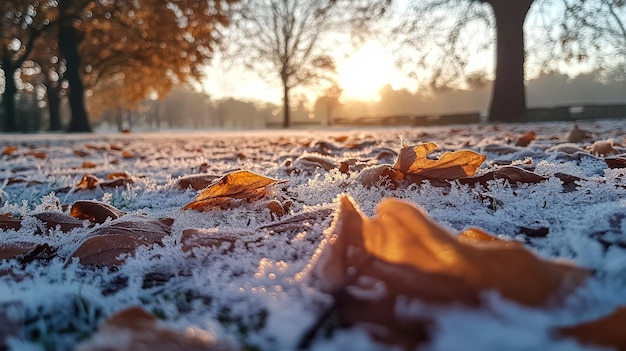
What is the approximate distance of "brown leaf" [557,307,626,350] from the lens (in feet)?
1.27

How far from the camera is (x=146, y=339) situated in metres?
0.39

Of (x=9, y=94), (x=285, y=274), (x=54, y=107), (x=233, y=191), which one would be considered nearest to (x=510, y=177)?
(x=233, y=191)

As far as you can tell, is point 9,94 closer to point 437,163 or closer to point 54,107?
point 54,107

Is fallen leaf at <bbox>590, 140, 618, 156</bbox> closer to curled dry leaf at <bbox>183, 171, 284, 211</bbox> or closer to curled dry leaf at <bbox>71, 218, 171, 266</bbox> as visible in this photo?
curled dry leaf at <bbox>183, 171, 284, 211</bbox>

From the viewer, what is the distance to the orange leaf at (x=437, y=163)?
120cm

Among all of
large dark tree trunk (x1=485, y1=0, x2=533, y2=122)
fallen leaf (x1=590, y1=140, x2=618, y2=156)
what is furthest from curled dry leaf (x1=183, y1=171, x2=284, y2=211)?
large dark tree trunk (x1=485, y1=0, x2=533, y2=122)

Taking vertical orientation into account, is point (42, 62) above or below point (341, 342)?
above

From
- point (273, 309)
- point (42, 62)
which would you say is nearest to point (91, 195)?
point (273, 309)

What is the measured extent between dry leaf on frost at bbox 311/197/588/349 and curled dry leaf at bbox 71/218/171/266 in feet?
1.50

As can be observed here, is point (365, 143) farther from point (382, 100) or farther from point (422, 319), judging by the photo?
Answer: point (382, 100)

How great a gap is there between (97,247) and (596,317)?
0.76m

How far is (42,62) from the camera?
76.7 ft

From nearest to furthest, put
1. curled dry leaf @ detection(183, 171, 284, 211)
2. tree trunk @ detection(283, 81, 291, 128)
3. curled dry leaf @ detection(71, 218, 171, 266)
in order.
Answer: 1. curled dry leaf @ detection(71, 218, 171, 266)
2. curled dry leaf @ detection(183, 171, 284, 211)
3. tree trunk @ detection(283, 81, 291, 128)

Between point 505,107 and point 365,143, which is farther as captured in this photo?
point 505,107
